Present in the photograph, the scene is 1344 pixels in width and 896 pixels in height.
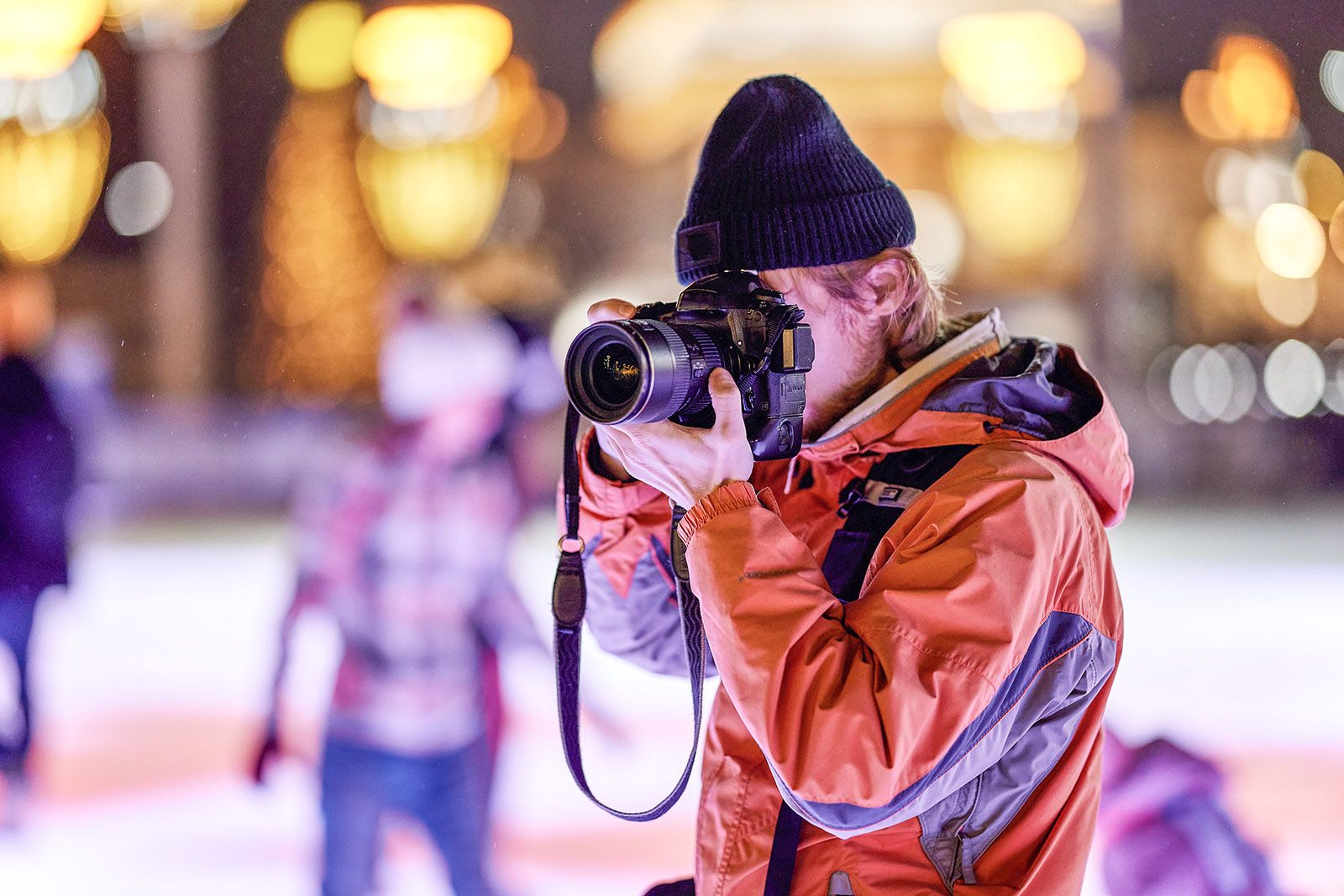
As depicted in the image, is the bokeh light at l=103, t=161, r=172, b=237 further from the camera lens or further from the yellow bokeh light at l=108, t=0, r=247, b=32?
the camera lens

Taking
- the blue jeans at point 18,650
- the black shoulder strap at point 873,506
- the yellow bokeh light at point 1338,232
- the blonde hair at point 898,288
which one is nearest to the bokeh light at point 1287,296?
the yellow bokeh light at point 1338,232

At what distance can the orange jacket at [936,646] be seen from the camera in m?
0.73

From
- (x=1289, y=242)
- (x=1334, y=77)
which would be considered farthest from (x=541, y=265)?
(x=1289, y=242)

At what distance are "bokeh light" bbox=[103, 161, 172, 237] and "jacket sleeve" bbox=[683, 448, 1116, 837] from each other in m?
2.26

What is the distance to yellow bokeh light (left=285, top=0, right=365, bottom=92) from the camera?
2.28m

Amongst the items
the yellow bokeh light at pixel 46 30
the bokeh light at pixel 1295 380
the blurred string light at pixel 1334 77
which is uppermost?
the yellow bokeh light at pixel 46 30

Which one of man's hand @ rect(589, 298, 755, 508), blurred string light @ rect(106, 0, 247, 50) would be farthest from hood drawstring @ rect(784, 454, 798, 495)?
blurred string light @ rect(106, 0, 247, 50)

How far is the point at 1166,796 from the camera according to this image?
2043 millimetres

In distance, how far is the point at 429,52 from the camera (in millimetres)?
2602

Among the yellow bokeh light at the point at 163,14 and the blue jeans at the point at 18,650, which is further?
the yellow bokeh light at the point at 163,14

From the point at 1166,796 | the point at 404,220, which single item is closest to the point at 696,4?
the point at 404,220

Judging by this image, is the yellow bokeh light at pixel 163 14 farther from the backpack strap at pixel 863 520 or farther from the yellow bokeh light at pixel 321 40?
the backpack strap at pixel 863 520

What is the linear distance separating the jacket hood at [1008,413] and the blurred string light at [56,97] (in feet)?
7.80

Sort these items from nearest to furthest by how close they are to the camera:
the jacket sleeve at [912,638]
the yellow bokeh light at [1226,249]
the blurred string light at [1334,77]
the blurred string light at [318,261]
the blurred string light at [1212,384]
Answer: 1. the jacket sleeve at [912,638]
2. the blurred string light at [1334,77]
3. the blurred string light at [1212,384]
4. the yellow bokeh light at [1226,249]
5. the blurred string light at [318,261]
